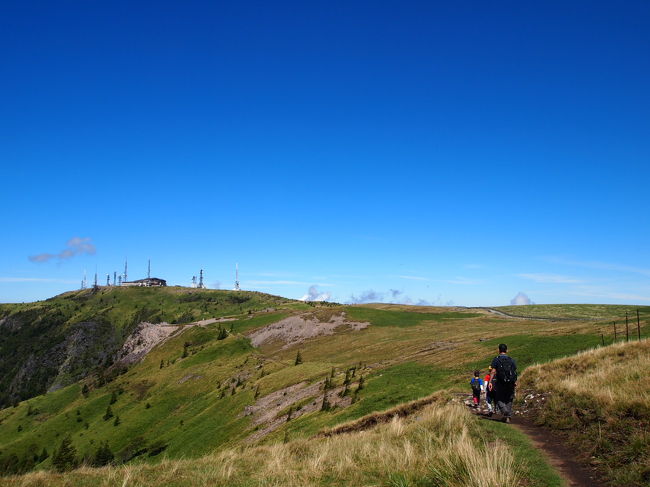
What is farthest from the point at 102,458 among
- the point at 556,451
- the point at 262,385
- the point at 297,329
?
the point at 297,329

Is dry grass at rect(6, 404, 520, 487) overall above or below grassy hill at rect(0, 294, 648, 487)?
above

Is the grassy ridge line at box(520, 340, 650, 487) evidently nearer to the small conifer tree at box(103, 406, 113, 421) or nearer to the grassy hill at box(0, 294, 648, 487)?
the grassy hill at box(0, 294, 648, 487)

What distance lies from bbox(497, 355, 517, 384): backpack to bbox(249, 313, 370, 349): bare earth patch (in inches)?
3075

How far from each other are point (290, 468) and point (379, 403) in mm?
20086

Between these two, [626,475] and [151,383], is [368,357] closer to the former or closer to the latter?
[151,383]

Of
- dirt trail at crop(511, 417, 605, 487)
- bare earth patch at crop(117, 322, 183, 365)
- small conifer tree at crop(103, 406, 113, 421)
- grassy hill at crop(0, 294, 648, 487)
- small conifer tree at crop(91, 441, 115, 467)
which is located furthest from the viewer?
bare earth patch at crop(117, 322, 183, 365)

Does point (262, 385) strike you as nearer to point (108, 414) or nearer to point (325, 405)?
point (325, 405)

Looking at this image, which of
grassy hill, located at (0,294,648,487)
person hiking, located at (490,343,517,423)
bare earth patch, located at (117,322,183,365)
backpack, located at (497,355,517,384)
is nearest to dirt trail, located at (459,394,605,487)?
person hiking, located at (490,343,517,423)

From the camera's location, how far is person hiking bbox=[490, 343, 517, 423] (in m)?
18.1

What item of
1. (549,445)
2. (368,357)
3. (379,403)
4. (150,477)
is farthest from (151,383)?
(549,445)

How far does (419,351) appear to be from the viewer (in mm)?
57531

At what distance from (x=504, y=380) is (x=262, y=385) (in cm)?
4458

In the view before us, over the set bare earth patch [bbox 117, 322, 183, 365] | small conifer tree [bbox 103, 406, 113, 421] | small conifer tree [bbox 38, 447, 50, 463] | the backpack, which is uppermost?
the backpack

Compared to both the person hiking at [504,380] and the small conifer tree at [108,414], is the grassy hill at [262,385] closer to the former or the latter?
the small conifer tree at [108,414]
